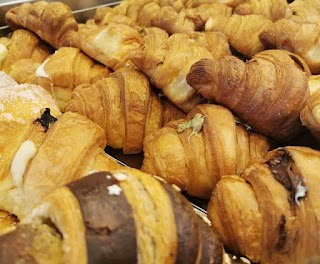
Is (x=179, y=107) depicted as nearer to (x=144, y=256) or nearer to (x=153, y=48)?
(x=153, y=48)

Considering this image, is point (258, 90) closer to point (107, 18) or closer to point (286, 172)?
point (286, 172)

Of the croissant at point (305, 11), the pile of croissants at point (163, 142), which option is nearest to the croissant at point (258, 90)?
the pile of croissants at point (163, 142)

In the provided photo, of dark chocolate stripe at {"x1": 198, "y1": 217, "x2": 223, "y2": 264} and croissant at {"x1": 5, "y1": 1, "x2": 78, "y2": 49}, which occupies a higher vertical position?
croissant at {"x1": 5, "y1": 1, "x2": 78, "y2": 49}

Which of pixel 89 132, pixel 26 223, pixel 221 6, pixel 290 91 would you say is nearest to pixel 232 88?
pixel 290 91

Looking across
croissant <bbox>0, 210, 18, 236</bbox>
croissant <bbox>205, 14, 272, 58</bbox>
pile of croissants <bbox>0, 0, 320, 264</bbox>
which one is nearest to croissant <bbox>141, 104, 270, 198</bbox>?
pile of croissants <bbox>0, 0, 320, 264</bbox>

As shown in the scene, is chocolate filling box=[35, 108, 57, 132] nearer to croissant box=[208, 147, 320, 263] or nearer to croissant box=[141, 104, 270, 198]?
croissant box=[141, 104, 270, 198]

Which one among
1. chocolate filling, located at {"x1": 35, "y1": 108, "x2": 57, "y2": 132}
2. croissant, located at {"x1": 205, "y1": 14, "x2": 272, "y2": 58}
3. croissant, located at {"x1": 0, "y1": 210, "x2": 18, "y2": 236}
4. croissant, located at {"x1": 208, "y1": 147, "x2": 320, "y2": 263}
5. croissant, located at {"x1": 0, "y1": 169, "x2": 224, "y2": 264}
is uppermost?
croissant, located at {"x1": 205, "y1": 14, "x2": 272, "y2": 58}
